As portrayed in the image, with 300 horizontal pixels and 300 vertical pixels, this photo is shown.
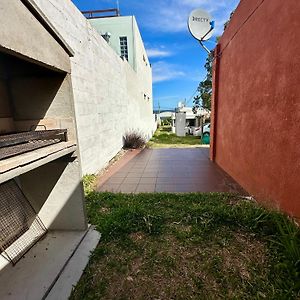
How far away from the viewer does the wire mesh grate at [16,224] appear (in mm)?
2227

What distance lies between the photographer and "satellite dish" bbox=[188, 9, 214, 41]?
605 cm

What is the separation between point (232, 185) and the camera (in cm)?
431

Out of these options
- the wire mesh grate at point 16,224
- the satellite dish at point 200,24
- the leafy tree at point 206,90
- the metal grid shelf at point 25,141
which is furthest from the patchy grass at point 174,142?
the metal grid shelf at point 25,141

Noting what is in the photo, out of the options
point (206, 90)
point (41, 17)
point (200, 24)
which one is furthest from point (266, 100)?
point (206, 90)

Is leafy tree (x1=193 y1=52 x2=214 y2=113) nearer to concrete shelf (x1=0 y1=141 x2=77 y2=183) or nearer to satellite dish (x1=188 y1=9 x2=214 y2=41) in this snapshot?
satellite dish (x1=188 y1=9 x2=214 y2=41)

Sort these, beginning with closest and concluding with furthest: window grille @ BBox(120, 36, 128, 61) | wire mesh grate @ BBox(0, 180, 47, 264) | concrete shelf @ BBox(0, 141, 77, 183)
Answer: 1. concrete shelf @ BBox(0, 141, 77, 183)
2. wire mesh grate @ BBox(0, 180, 47, 264)
3. window grille @ BBox(120, 36, 128, 61)

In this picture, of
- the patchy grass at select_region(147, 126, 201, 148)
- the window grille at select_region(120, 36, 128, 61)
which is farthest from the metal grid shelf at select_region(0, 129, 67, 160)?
the window grille at select_region(120, 36, 128, 61)

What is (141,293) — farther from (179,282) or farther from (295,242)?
(295,242)

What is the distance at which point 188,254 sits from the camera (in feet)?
7.34

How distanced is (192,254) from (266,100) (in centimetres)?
241

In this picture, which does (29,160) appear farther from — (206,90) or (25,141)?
(206,90)

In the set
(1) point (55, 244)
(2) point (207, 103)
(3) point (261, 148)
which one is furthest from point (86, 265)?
(2) point (207, 103)

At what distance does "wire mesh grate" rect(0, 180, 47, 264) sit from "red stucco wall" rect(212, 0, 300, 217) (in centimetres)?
313

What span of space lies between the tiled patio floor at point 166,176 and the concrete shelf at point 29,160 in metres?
2.23
